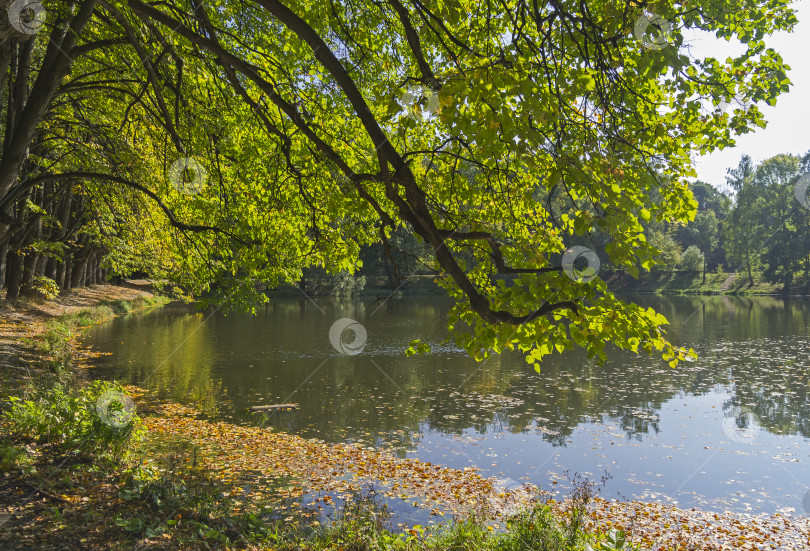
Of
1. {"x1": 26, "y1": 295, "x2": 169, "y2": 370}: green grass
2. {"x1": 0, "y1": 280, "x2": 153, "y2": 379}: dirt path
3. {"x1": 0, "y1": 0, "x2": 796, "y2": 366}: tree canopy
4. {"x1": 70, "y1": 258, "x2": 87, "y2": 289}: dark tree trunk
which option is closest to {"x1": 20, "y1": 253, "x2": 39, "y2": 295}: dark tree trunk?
{"x1": 0, "y1": 280, "x2": 153, "y2": 379}: dirt path

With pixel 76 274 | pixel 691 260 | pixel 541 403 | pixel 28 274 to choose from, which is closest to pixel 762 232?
pixel 691 260

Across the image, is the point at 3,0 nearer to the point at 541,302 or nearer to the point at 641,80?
the point at 541,302

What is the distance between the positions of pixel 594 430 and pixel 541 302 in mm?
8230

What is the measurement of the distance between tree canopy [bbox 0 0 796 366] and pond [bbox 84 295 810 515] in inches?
51.7

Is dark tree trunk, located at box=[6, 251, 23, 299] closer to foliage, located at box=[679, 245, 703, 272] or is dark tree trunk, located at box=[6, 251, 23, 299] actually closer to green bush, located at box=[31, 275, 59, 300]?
green bush, located at box=[31, 275, 59, 300]

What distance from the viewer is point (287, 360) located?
64.3 ft

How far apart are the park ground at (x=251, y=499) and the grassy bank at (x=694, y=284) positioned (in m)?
59.5

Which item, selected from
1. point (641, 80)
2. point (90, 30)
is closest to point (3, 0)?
point (641, 80)

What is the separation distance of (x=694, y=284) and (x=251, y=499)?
71120mm

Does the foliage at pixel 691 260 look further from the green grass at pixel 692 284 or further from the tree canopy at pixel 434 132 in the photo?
the tree canopy at pixel 434 132

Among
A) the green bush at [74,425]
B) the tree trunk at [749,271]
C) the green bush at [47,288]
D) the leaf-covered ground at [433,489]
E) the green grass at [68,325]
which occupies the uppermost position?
the tree trunk at [749,271]

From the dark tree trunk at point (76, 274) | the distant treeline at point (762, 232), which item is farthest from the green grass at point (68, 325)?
the distant treeline at point (762, 232)

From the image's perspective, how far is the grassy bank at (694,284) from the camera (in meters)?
64.2

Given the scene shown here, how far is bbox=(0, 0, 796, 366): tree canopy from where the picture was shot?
3988mm
